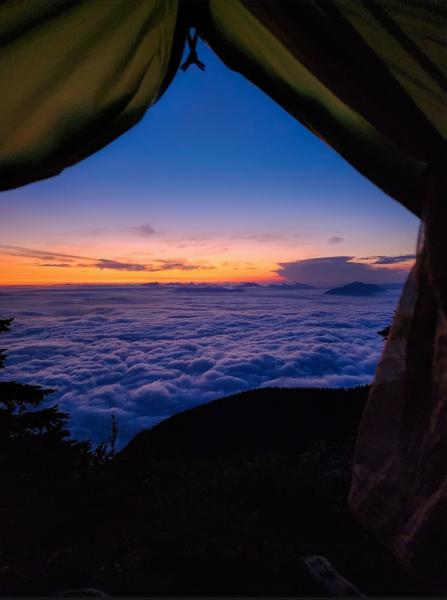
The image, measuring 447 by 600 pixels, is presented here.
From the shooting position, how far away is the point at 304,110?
145 centimetres

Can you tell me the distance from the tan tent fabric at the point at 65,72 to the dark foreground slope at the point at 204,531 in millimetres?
1859

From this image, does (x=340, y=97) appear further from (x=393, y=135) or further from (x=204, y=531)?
(x=204, y=531)

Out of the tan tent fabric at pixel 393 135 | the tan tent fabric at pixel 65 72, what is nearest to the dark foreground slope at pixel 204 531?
the tan tent fabric at pixel 393 135

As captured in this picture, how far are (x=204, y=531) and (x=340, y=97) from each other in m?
2.25

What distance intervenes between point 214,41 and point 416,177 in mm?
783

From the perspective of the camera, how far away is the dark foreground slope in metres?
2.09

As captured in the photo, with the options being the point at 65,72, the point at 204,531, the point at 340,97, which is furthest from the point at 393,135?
the point at 204,531

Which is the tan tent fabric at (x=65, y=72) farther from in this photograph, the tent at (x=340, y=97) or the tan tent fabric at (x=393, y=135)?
the tan tent fabric at (x=393, y=135)

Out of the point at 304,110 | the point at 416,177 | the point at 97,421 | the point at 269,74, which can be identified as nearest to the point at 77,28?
the point at 269,74

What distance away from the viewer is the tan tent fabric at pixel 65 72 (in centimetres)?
135

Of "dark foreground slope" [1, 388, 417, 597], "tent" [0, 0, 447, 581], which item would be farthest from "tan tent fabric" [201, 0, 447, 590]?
"dark foreground slope" [1, 388, 417, 597]

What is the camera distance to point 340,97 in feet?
4.51

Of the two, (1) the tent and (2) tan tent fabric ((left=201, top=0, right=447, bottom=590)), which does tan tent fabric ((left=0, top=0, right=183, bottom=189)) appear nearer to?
(1) the tent

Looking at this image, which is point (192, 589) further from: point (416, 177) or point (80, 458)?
point (416, 177)
